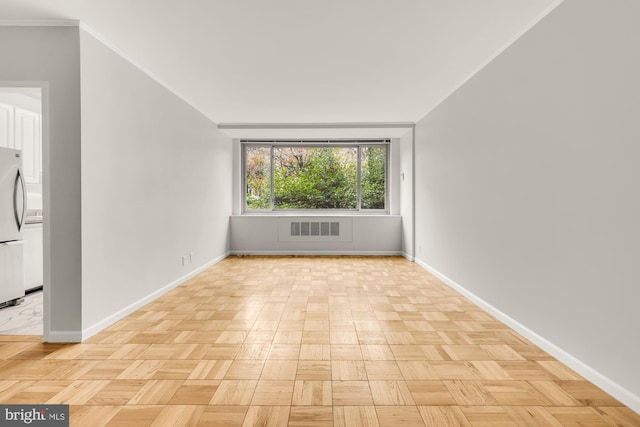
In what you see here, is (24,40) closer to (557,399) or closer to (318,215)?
(557,399)

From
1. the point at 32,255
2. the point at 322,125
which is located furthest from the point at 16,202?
the point at 322,125

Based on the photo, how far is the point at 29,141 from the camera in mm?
4730

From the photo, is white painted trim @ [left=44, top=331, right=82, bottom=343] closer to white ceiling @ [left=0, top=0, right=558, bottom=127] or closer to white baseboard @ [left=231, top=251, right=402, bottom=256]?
white ceiling @ [left=0, top=0, right=558, bottom=127]

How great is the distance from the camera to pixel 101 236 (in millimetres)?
3111

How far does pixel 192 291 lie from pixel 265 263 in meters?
2.23

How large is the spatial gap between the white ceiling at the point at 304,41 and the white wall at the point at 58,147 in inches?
7.6

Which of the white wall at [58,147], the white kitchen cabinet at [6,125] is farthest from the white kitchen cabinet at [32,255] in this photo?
the white wall at [58,147]

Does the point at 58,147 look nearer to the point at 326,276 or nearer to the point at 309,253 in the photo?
the point at 326,276

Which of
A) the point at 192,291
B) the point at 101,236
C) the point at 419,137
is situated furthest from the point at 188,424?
the point at 419,137

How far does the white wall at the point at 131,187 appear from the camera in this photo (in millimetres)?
2990

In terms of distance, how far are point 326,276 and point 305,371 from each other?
3.14 metres

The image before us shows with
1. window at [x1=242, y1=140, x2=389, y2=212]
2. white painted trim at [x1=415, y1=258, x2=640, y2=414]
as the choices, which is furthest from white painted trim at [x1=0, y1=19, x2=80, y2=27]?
window at [x1=242, y1=140, x2=389, y2=212]

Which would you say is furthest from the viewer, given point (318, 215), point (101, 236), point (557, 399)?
point (318, 215)

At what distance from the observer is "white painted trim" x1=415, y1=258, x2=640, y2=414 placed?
193 cm
